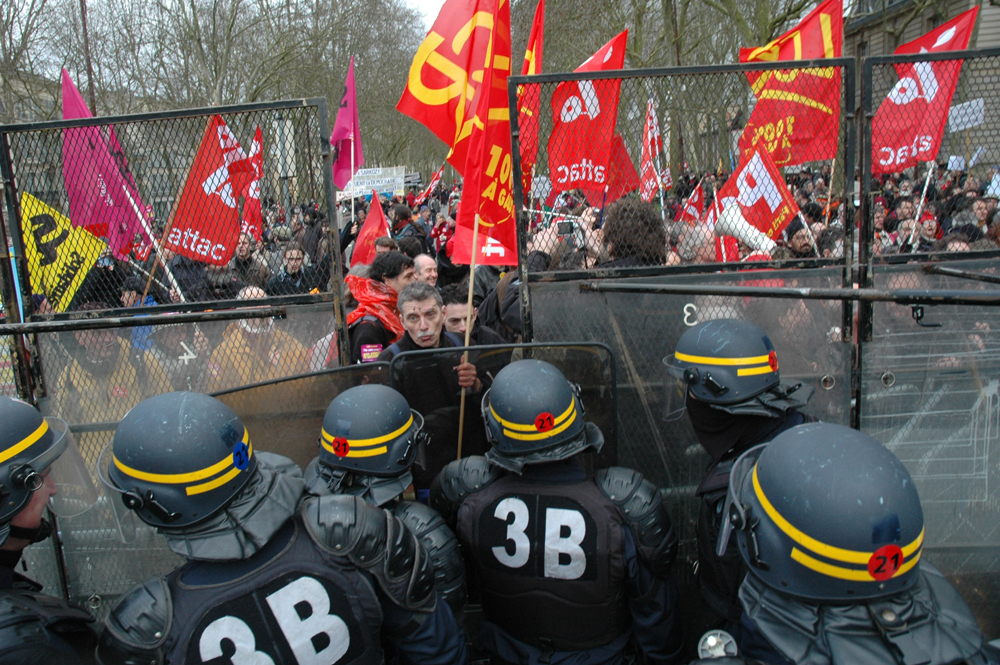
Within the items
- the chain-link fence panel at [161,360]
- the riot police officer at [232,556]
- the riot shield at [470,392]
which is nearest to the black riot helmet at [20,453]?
the riot police officer at [232,556]

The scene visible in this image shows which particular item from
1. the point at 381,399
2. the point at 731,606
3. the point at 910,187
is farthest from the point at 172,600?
the point at 910,187

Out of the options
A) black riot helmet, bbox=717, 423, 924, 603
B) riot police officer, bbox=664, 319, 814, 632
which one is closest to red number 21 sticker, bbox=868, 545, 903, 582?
black riot helmet, bbox=717, 423, 924, 603

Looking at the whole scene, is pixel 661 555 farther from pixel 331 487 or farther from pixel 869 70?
pixel 869 70

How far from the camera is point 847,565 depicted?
139 centimetres

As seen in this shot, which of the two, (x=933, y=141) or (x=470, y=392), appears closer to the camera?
(x=470, y=392)

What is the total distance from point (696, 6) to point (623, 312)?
81.8 feet

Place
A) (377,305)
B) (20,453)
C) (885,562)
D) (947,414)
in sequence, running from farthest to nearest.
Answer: (377,305) < (947,414) < (20,453) < (885,562)

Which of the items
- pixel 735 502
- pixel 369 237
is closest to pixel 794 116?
pixel 735 502

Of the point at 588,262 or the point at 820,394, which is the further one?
the point at 588,262

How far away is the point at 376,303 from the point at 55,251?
1827 millimetres

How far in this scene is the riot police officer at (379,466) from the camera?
7.66ft

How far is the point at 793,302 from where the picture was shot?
3320mm

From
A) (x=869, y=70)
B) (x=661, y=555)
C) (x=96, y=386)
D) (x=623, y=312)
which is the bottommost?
(x=661, y=555)

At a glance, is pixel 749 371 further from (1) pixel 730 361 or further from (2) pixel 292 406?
(2) pixel 292 406
